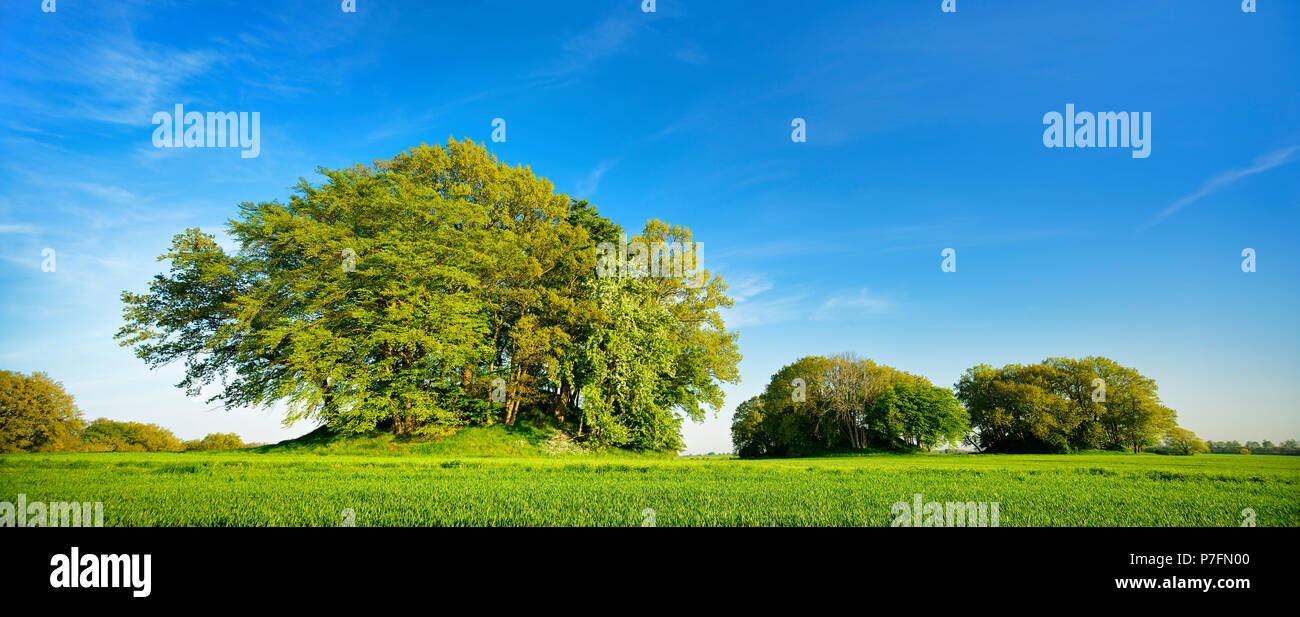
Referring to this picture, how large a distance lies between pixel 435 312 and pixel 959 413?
54880mm

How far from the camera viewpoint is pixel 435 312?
28969 mm

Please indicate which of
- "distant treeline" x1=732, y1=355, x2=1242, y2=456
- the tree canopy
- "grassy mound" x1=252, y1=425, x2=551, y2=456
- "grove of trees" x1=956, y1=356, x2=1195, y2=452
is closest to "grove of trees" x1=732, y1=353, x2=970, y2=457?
"distant treeline" x1=732, y1=355, x2=1242, y2=456

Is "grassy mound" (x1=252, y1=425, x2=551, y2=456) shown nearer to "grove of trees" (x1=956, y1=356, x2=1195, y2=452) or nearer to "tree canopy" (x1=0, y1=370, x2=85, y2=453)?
"tree canopy" (x1=0, y1=370, x2=85, y2=453)

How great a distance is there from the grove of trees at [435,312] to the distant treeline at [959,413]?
24.6 m

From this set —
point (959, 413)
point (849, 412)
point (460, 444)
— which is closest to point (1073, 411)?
point (959, 413)

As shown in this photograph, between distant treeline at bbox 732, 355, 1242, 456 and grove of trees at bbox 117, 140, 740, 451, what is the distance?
24575 mm

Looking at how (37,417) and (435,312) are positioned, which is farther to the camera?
(37,417)
